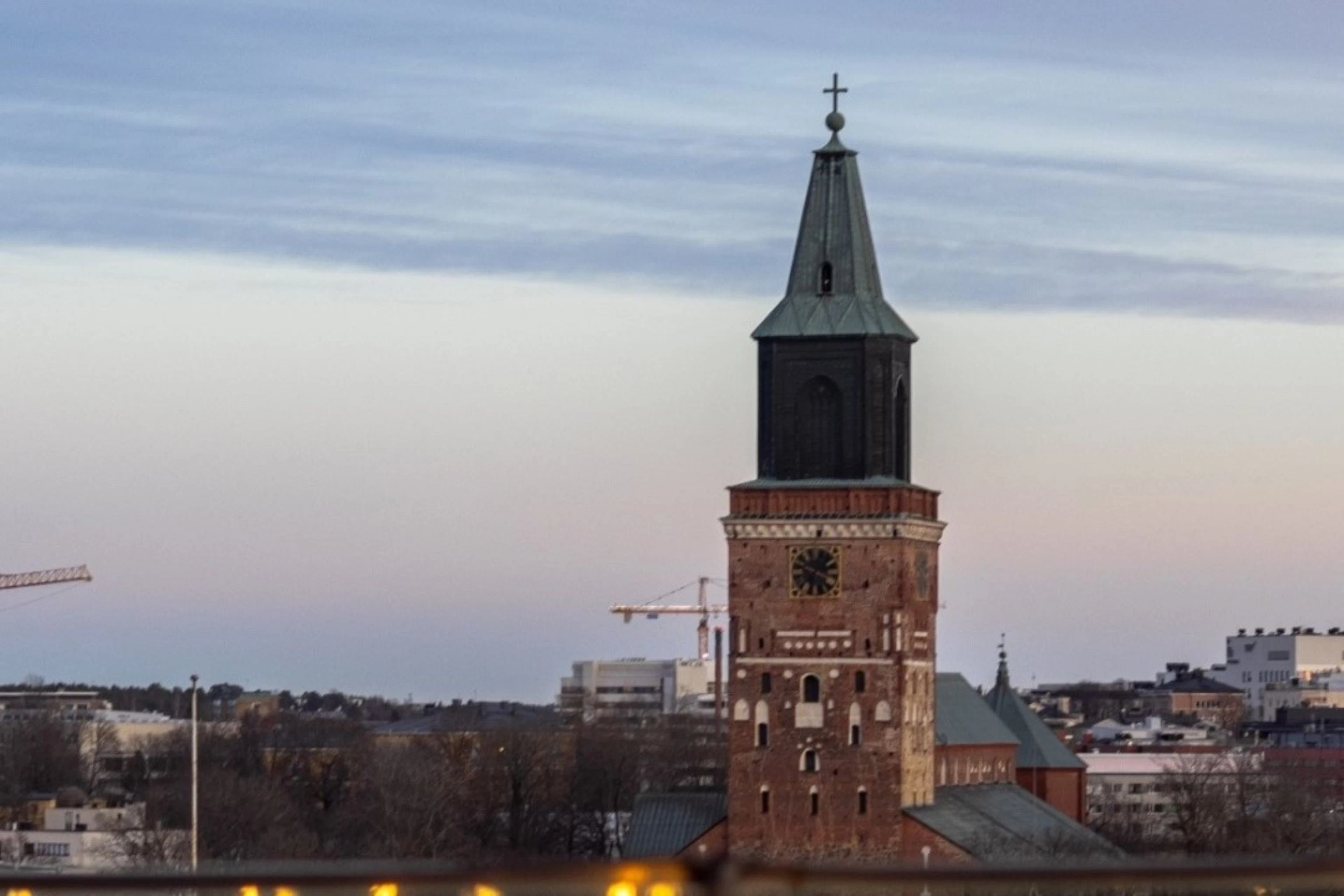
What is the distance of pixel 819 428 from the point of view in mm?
74938

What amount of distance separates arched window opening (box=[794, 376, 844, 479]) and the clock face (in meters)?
1.58

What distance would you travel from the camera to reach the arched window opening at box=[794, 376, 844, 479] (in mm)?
74500

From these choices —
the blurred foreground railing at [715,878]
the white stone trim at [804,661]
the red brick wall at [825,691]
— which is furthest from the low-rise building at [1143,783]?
the blurred foreground railing at [715,878]

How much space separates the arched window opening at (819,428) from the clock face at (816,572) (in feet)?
5.17

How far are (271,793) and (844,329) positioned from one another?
34.6 meters

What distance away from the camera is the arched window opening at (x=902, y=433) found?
2970 inches

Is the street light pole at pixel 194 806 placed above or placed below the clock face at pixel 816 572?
below

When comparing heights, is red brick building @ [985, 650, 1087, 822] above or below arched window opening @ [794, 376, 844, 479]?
below

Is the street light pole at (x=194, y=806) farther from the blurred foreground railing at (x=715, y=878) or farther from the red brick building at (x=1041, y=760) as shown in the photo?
the blurred foreground railing at (x=715, y=878)

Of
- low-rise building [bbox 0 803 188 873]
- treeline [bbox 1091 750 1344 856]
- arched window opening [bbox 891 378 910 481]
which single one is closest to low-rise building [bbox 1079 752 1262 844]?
treeline [bbox 1091 750 1344 856]

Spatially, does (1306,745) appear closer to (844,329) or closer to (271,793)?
(271,793)

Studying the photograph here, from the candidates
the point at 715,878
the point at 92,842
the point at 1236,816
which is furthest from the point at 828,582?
the point at 715,878

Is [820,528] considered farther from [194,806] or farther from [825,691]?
[194,806]

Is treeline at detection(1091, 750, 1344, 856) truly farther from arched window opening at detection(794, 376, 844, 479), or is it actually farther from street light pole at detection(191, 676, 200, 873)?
street light pole at detection(191, 676, 200, 873)
